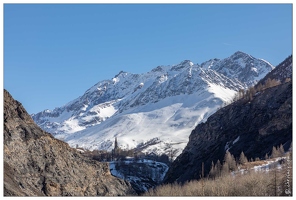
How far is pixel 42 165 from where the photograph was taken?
7594 cm

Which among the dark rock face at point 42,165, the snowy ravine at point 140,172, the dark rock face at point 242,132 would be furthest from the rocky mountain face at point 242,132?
the dark rock face at point 42,165

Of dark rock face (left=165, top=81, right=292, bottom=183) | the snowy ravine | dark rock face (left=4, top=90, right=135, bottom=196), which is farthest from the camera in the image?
the snowy ravine

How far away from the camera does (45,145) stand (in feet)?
263

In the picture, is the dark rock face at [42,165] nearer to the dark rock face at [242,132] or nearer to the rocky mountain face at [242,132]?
the rocky mountain face at [242,132]

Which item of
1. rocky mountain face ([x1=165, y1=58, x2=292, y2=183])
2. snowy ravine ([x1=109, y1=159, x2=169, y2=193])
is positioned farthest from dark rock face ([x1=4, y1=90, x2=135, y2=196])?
snowy ravine ([x1=109, y1=159, x2=169, y2=193])

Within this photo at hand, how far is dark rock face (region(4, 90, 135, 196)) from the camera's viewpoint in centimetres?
7006

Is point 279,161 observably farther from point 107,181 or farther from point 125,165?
point 125,165

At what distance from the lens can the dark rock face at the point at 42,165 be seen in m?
70.1

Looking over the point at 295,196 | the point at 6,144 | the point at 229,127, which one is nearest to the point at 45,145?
the point at 6,144

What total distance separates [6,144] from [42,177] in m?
7.97

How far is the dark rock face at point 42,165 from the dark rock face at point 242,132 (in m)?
38.8

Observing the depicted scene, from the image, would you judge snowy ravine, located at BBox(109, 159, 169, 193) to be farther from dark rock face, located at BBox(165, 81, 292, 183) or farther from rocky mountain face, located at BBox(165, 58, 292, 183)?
dark rock face, located at BBox(165, 81, 292, 183)

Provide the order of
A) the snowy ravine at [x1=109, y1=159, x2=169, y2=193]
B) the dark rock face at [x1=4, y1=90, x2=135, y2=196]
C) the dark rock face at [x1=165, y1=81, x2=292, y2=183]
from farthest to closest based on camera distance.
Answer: the snowy ravine at [x1=109, y1=159, x2=169, y2=193] → the dark rock face at [x1=165, y1=81, x2=292, y2=183] → the dark rock face at [x1=4, y1=90, x2=135, y2=196]

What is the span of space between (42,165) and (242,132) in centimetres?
7411
